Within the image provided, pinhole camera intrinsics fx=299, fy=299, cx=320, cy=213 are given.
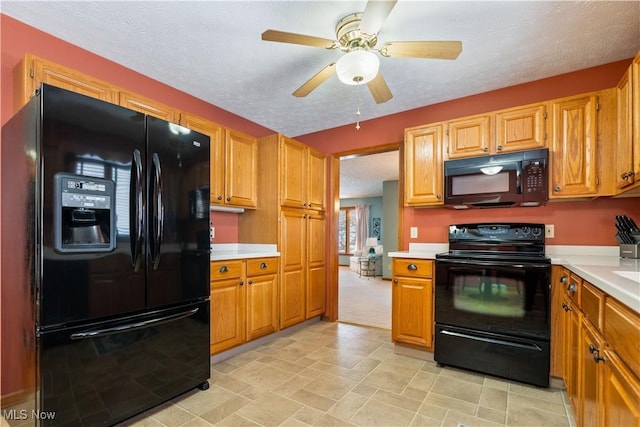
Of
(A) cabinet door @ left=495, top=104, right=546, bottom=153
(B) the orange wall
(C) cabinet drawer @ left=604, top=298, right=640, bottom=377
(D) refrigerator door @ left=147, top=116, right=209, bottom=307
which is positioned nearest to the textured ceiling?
(B) the orange wall

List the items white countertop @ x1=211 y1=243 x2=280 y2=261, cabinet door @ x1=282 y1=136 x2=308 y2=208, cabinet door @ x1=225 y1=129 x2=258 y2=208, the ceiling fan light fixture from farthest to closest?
cabinet door @ x1=282 y1=136 x2=308 y2=208
white countertop @ x1=211 y1=243 x2=280 y2=261
cabinet door @ x1=225 y1=129 x2=258 y2=208
the ceiling fan light fixture

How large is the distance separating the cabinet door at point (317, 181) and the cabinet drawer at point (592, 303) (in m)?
2.62

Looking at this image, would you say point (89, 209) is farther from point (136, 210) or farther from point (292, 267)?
point (292, 267)

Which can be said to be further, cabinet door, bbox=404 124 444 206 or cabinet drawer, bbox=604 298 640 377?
cabinet door, bbox=404 124 444 206

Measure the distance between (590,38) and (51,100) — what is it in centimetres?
335

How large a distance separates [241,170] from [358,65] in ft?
5.74

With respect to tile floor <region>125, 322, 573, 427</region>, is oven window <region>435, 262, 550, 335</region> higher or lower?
higher

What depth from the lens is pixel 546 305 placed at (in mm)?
2123

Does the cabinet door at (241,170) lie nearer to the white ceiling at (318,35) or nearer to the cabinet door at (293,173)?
the cabinet door at (293,173)

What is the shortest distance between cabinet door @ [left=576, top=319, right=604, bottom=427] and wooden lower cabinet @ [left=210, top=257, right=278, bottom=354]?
92.2 inches

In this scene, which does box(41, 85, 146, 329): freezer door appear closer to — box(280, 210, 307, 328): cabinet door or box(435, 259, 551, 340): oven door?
box(280, 210, 307, 328): cabinet door

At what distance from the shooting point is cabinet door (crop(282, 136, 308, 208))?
328 centimetres

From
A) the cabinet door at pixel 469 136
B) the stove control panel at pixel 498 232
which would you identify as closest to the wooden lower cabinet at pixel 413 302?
the stove control panel at pixel 498 232

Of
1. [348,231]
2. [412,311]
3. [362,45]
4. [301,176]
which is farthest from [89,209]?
[348,231]
